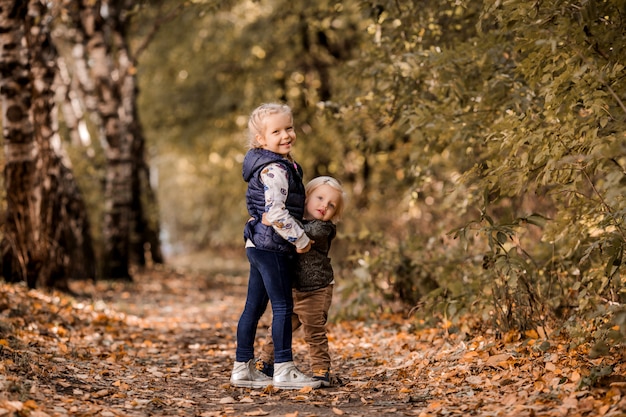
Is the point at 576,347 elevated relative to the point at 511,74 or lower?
lower

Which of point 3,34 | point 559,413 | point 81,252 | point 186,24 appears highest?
point 186,24

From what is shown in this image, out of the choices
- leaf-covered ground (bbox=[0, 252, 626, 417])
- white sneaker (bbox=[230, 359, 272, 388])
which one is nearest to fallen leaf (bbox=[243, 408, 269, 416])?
leaf-covered ground (bbox=[0, 252, 626, 417])

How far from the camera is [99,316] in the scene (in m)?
8.49

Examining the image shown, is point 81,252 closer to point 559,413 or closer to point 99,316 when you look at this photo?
point 99,316

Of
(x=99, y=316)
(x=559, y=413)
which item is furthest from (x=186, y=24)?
(x=559, y=413)

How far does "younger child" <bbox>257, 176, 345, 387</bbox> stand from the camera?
5137 mm

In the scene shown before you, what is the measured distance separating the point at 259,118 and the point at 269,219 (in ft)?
2.31

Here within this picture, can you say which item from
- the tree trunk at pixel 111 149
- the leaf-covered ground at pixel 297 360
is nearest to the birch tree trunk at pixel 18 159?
the leaf-covered ground at pixel 297 360

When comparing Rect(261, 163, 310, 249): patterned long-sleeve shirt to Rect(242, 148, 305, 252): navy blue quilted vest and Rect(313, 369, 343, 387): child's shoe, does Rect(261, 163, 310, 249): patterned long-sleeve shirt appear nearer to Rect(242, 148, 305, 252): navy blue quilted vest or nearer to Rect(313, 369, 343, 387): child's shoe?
Rect(242, 148, 305, 252): navy blue quilted vest

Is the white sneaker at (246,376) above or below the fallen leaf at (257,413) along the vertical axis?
above

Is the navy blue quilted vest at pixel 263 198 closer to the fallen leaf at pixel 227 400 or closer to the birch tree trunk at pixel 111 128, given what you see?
the fallen leaf at pixel 227 400

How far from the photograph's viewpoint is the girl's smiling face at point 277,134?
5.05 meters

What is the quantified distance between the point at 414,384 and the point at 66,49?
19.3 metres

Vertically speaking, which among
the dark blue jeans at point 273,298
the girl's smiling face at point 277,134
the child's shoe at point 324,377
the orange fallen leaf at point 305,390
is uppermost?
the girl's smiling face at point 277,134
